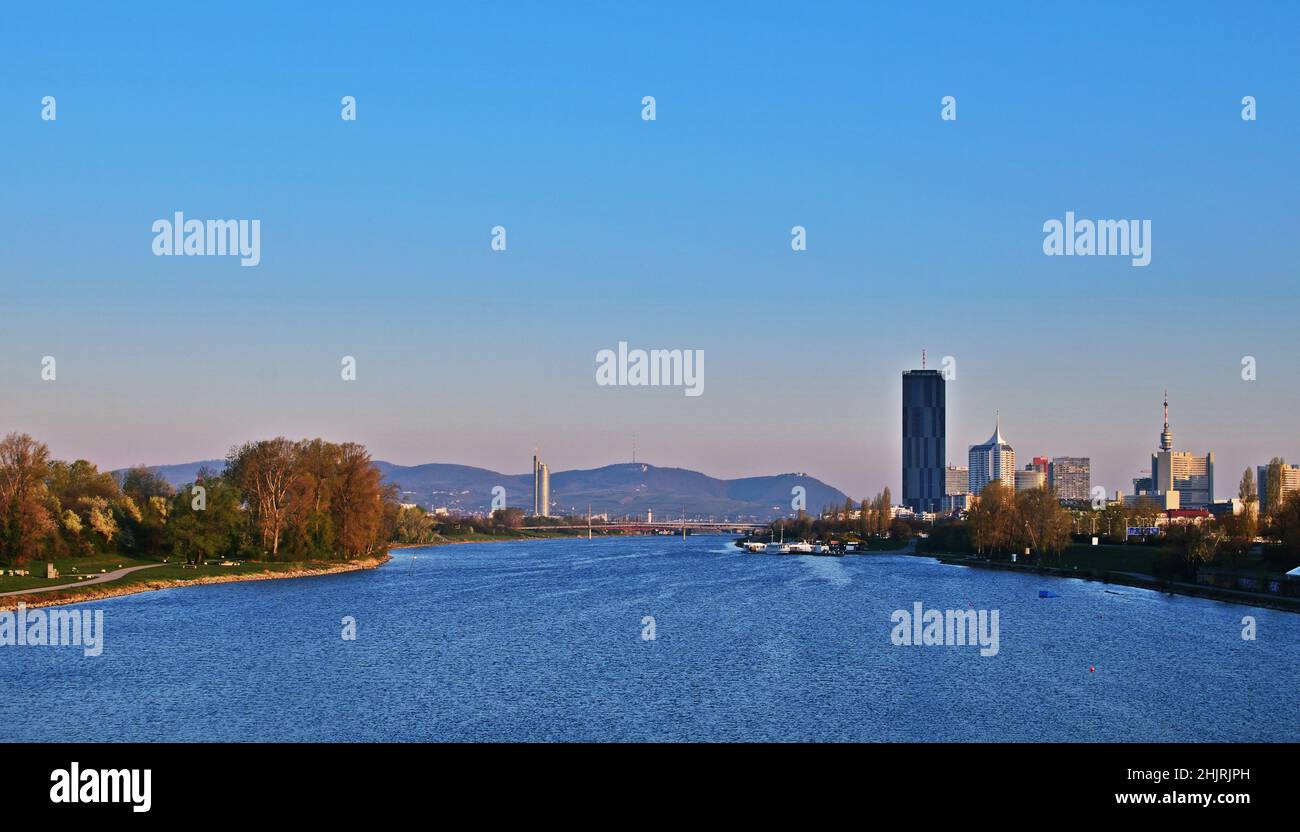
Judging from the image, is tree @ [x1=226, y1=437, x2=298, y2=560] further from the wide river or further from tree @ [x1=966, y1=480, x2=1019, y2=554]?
tree @ [x1=966, y1=480, x2=1019, y2=554]

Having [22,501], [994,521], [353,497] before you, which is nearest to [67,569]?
[22,501]

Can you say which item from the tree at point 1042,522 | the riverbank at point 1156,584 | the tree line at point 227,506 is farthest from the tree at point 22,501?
the tree at point 1042,522

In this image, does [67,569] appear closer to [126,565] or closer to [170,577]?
[170,577]

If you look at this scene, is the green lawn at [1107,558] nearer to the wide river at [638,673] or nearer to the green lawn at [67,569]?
the wide river at [638,673]

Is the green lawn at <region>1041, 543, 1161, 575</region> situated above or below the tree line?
below

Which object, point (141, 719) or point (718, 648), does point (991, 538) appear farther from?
point (141, 719)

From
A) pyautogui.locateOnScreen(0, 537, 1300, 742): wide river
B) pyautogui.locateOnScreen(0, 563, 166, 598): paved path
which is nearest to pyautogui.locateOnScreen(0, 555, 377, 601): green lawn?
pyautogui.locateOnScreen(0, 563, 166, 598): paved path

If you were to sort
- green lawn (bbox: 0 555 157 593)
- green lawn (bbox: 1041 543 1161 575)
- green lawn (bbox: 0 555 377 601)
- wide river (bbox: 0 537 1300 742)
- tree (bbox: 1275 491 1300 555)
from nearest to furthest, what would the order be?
1. wide river (bbox: 0 537 1300 742)
2. green lawn (bbox: 0 555 157 593)
3. green lawn (bbox: 0 555 377 601)
4. tree (bbox: 1275 491 1300 555)
5. green lawn (bbox: 1041 543 1161 575)
